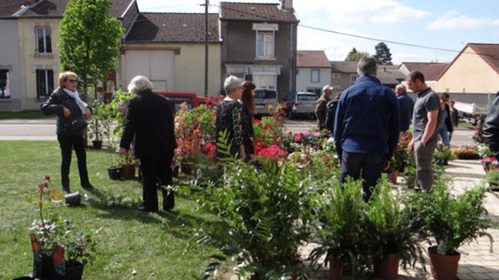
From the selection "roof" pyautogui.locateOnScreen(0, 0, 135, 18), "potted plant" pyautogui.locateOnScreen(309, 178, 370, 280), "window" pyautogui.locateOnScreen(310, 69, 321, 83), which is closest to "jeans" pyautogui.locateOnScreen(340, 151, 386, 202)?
"potted plant" pyautogui.locateOnScreen(309, 178, 370, 280)

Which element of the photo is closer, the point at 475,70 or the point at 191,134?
the point at 191,134

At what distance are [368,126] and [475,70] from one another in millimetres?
37189

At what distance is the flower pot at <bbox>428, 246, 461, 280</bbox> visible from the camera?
3.55 metres

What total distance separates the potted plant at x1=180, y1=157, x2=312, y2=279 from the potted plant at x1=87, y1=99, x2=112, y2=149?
8.50 metres

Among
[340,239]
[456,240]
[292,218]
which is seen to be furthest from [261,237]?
[456,240]

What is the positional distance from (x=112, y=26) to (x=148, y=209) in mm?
8348

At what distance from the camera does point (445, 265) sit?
356 cm

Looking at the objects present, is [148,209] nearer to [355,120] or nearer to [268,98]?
[355,120]

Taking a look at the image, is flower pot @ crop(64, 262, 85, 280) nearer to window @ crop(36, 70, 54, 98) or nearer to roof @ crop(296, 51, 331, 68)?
window @ crop(36, 70, 54, 98)

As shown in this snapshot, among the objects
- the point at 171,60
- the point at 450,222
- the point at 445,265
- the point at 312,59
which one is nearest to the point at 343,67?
the point at 312,59

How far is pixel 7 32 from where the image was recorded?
3005 centimetres

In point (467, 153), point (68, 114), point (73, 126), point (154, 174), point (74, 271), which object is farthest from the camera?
point (467, 153)

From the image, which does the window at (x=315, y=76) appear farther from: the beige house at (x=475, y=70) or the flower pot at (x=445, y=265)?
the flower pot at (x=445, y=265)

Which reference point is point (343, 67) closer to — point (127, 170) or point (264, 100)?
point (264, 100)
